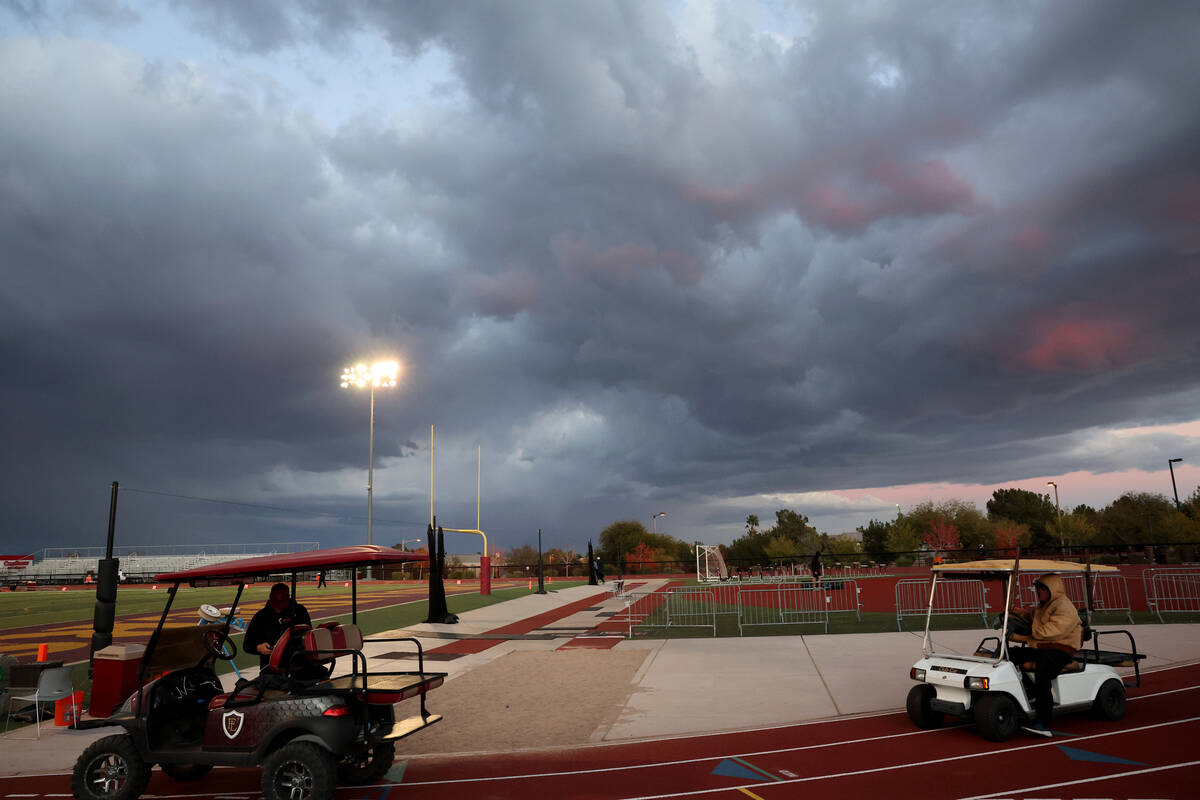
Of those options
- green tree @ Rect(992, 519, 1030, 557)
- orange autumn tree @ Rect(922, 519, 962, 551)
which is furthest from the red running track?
orange autumn tree @ Rect(922, 519, 962, 551)

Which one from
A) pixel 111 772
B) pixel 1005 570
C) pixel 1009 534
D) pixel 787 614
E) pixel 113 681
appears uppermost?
pixel 1005 570

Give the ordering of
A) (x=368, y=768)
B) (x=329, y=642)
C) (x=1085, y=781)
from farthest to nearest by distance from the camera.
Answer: (x=368, y=768), (x=329, y=642), (x=1085, y=781)

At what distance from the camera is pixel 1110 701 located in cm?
937

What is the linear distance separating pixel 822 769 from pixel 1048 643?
11.6 feet

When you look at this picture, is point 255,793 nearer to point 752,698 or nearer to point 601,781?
point 601,781

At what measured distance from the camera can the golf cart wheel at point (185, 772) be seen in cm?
795

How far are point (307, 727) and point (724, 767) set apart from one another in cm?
439

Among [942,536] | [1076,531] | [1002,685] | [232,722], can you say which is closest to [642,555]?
[942,536]

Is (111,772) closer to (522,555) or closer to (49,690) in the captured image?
(49,690)

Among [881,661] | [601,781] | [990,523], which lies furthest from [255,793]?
[990,523]

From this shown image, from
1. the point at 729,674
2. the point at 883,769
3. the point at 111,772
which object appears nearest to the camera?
the point at 111,772

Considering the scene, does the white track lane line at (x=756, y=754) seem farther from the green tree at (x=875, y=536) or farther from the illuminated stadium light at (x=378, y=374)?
the green tree at (x=875, y=536)

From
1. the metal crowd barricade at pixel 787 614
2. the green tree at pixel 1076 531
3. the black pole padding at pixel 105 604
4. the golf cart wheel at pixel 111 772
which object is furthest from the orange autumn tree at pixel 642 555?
the golf cart wheel at pixel 111 772

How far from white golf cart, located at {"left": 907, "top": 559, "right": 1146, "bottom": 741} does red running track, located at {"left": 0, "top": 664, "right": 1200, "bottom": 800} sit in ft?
0.76
